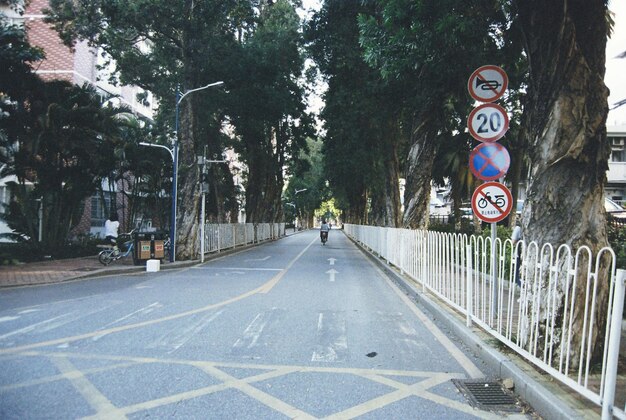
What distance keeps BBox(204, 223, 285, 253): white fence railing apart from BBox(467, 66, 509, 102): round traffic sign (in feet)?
50.7

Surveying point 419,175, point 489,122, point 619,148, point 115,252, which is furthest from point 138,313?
point 619,148

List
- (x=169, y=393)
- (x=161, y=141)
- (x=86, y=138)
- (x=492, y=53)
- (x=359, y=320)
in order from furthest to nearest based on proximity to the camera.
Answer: (x=161, y=141), (x=86, y=138), (x=492, y=53), (x=359, y=320), (x=169, y=393)

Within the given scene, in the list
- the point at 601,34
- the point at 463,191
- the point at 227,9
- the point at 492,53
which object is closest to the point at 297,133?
the point at 463,191

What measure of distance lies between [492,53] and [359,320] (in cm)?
851

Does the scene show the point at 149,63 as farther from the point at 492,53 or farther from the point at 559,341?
the point at 559,341

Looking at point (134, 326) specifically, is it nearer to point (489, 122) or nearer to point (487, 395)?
point (487, 395)

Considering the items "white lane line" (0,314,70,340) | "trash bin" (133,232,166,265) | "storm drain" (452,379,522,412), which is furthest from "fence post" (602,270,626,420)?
"trash bin" (133,232,166,265)

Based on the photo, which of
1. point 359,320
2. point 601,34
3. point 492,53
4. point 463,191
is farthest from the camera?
point 463,191

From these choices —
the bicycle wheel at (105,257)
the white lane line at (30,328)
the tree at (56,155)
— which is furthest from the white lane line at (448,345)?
the tree at (56,155)

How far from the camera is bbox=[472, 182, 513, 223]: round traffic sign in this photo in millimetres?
6707

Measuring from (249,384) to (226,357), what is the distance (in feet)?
3.13

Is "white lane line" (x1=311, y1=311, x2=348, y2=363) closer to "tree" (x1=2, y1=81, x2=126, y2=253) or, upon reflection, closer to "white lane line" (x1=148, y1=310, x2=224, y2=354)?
"white lane line" (x1=148, y1=310, x2=224, y2=354)

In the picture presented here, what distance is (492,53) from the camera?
40.5 ft

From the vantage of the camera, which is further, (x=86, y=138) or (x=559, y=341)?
(x=86, y=138)
